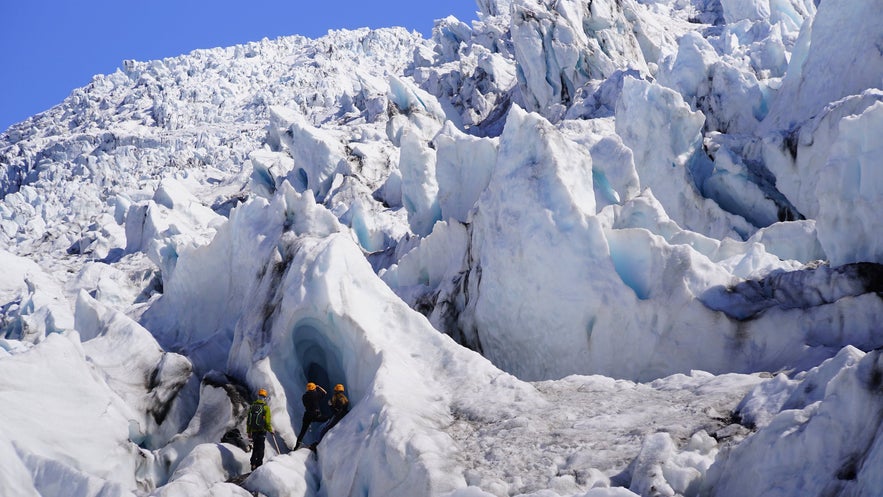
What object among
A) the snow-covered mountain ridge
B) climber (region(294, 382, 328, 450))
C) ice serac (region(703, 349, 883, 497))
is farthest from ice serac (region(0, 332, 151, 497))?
ice serac (region(703, 349, 883, 497))

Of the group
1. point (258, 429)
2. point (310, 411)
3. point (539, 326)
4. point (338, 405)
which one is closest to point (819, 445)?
point (338, 405)

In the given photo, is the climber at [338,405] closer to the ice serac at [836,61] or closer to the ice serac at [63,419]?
the ice serac at [63,419]

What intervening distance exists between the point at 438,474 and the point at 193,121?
244ft

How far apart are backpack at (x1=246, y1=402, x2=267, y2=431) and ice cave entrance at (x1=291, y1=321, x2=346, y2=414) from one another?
165cm

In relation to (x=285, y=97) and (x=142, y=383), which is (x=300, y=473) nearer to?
(x=142, y=383)

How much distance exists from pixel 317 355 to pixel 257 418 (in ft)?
8.07

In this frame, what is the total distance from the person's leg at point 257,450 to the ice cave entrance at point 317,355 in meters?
1.79

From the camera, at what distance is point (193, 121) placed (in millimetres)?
77688

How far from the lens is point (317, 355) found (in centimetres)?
1197

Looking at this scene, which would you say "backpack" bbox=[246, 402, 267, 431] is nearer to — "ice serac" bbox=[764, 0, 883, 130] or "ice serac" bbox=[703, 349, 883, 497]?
"ice serac" bbox=[703, 349, 883, 497]

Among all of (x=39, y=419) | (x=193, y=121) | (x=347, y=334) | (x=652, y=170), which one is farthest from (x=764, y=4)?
(x=193, y=121)

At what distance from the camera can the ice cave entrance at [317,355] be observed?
11391 mm

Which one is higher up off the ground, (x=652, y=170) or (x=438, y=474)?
(x=652, y=170)

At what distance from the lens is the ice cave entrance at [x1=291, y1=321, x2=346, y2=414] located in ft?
37.4
